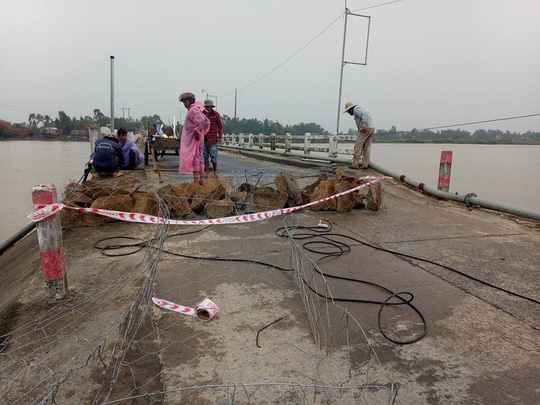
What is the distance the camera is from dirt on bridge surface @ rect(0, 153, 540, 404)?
1.89 m

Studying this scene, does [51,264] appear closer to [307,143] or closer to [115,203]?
[115,203]

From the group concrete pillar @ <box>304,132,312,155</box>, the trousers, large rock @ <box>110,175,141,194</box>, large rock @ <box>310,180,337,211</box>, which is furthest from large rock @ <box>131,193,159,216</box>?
concrete pillar @ <box>304,132,312,155</box>

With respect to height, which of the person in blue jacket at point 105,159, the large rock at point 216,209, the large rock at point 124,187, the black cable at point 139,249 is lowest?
the black cable at point 139,249

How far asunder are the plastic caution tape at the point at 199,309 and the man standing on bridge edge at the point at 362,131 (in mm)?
7971

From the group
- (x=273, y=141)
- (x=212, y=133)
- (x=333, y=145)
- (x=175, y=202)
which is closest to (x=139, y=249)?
(x=175, y=202)

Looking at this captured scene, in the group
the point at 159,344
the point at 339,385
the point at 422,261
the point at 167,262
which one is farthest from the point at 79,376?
the point at 422,261

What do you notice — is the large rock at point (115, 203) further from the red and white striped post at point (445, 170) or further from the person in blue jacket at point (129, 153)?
the red and white striped post at point (445, 170)

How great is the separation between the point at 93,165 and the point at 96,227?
12.0ft

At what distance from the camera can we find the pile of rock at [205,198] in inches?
198

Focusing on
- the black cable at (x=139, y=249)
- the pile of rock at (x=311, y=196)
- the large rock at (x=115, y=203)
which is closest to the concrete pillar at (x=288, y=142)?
the pile of rock at (x=311, y=196)

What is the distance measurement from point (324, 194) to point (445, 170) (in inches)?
139

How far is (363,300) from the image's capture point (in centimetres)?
290

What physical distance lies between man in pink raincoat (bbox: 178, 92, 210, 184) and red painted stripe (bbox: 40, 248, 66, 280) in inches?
181

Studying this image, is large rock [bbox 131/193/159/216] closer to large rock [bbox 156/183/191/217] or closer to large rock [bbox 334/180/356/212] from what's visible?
large rock [bbox 156/183/191/217]
